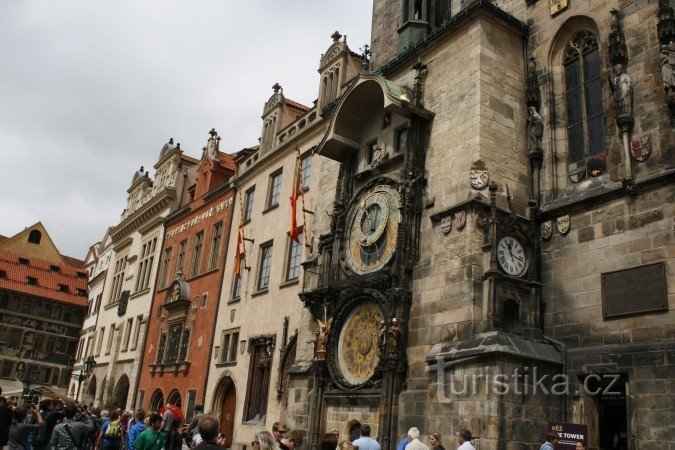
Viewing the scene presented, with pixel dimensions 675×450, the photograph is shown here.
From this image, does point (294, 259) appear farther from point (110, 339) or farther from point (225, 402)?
point (110, 339)

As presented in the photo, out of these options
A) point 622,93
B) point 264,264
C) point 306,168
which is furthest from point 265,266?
point 622,93

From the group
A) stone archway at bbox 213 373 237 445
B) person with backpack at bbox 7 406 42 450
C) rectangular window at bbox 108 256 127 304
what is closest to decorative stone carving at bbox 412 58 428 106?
person with backpack at bbox 7 406 42 450

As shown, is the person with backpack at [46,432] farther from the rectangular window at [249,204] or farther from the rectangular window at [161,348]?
the rectangular window at [161,348]

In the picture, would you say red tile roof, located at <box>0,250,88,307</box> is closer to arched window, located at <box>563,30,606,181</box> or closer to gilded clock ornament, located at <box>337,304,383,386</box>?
gilded clock ornament, located at <box>337,304,383,386</box>

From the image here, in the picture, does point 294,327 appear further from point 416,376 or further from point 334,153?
point 416,376

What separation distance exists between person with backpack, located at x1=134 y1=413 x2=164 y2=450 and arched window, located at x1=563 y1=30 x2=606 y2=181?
926 cm

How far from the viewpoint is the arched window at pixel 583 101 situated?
527 inches

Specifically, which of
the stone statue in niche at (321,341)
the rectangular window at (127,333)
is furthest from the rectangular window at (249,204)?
the rectangular window at (127,333)

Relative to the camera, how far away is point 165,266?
113ft

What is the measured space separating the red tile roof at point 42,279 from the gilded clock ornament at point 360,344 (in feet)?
144

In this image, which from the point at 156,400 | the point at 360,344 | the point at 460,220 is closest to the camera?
the point at 460,220

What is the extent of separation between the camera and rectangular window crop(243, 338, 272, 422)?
859 inches

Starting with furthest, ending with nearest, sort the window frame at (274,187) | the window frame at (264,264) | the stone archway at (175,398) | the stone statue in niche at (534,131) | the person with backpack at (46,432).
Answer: the stone archway at (175,398), the window frame at (274,187), the window frame at (264,264), the stone statue in niche at (534,131), the person with backpack at (46,432)

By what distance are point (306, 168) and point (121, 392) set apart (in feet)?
63.9
